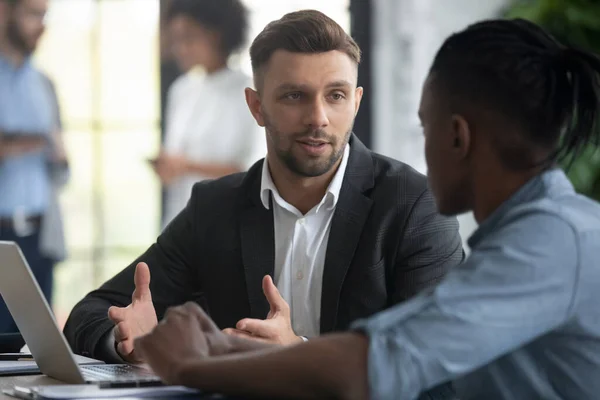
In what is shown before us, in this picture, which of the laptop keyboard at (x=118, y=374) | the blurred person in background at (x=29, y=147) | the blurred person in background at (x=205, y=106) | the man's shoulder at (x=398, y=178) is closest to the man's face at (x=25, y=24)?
the blurred person in background at (x=29, y=147)

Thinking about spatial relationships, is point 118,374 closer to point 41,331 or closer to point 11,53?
point 41,331

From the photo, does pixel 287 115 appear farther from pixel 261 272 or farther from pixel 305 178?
pixel 261 272

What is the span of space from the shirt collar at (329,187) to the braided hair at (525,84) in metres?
0.92

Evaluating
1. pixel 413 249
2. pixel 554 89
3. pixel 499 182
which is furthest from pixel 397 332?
pixel 413 249

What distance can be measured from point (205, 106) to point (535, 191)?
3166 mm

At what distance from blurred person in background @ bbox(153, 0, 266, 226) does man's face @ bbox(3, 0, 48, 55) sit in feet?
1.82

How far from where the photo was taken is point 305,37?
2256mm

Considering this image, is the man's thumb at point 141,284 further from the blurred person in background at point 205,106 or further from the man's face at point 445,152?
the blurred person in background at point 205,106

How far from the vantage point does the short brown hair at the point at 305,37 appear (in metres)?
2.25

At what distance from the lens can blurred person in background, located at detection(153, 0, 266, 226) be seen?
4328mm

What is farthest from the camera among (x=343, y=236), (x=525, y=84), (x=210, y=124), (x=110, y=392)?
(x=210, y=124)

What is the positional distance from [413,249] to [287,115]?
1.36 feet

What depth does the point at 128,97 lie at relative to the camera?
4.50m

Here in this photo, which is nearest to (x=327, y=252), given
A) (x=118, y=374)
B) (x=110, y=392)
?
(x=118, y=374)
